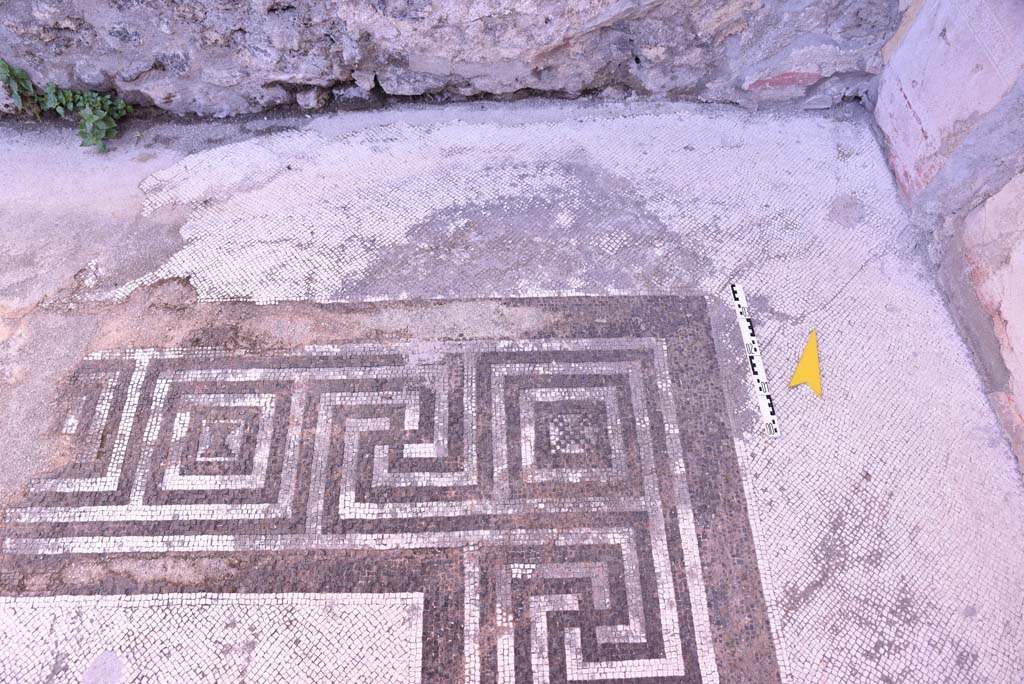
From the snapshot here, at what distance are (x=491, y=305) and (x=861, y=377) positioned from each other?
6.88ft

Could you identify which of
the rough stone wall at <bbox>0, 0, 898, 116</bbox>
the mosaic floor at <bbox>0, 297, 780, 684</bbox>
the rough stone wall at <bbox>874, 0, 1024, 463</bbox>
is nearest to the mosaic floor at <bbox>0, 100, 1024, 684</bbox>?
the mosaic floor at <bbox>0, 297, 780, 684</bbox>

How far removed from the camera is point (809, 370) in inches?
146

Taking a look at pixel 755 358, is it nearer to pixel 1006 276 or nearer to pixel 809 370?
pixel 809 370

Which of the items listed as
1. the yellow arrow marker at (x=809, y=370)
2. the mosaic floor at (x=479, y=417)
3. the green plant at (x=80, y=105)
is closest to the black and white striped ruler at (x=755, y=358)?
the mosaic floor at (x=479, y=417)

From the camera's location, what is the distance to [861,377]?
369cm

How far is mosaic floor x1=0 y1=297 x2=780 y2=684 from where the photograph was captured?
3.04m

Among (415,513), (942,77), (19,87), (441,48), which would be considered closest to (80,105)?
(19,87)

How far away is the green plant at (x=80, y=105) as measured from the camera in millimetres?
4480

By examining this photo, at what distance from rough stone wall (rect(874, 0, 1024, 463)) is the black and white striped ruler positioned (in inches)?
46.8

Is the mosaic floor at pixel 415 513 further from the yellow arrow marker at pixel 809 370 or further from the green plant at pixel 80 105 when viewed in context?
the green plant at pixel 80 105

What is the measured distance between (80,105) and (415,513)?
3691 millimetres

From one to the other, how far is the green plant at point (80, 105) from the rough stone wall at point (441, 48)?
8 cm

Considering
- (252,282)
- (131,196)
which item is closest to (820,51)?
(252,282)

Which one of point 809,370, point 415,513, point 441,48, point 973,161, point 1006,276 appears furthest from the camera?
point 441,48
